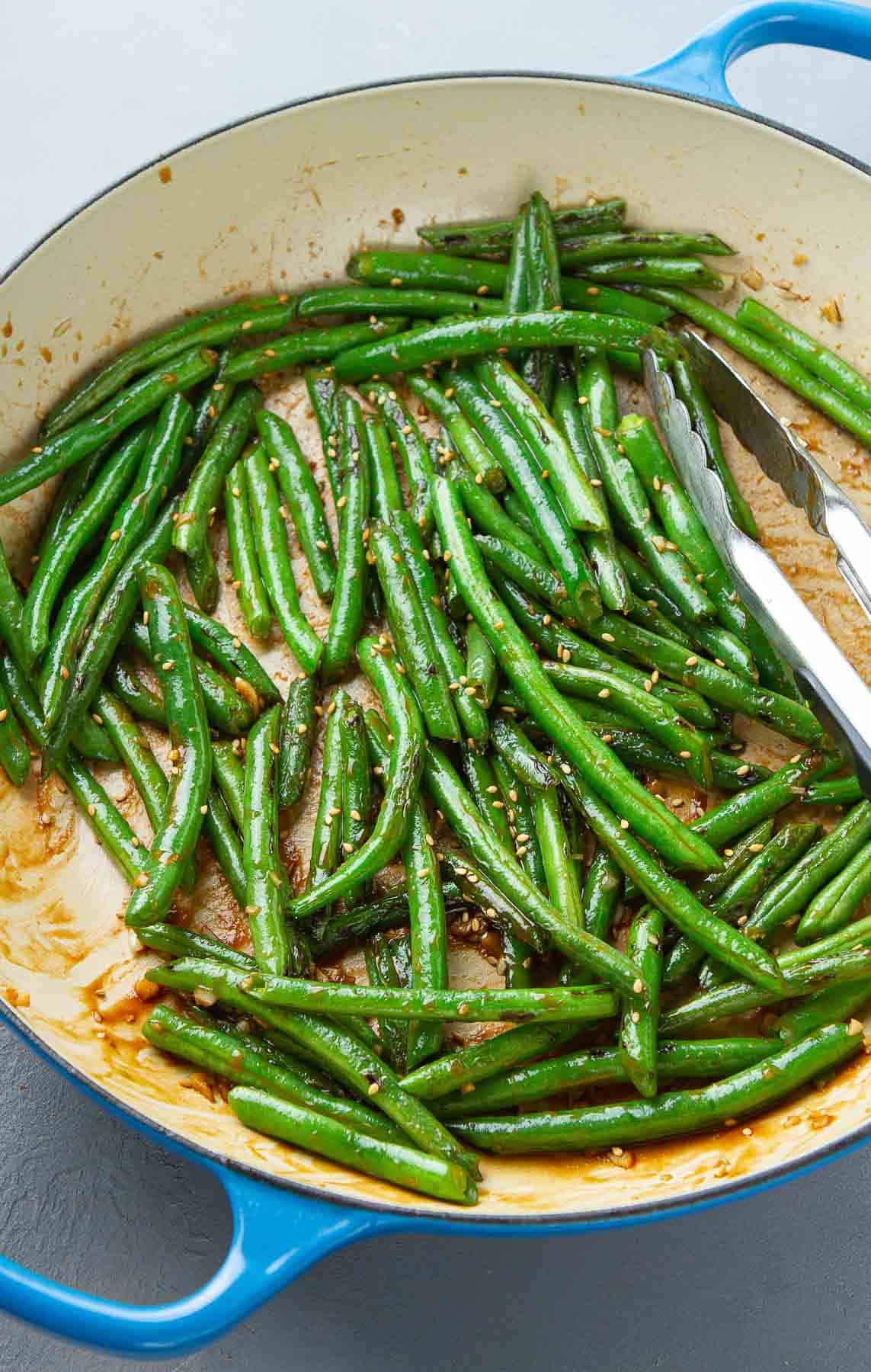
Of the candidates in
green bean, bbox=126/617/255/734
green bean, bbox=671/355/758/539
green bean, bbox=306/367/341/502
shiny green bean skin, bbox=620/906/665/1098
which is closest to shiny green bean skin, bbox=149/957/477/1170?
shiny green bean skin, bbox=620/906/665/1098

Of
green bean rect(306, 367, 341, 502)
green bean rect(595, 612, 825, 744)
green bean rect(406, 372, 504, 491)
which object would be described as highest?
green bean rect(306, 367, 341, 502)

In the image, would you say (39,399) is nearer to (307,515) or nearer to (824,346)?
(307,515)

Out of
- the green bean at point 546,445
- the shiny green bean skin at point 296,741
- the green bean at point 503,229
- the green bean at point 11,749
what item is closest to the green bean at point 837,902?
the green bean at point 546,445

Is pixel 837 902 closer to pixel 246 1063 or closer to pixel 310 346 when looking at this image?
pixel 246 1063

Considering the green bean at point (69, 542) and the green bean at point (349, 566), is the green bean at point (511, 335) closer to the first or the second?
the green bean at point (349, 566)

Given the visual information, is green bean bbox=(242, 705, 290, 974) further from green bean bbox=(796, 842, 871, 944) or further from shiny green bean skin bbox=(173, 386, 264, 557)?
green bean bbox=(796, 842, 871, 944)

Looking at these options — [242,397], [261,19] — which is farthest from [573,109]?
[261,19]
